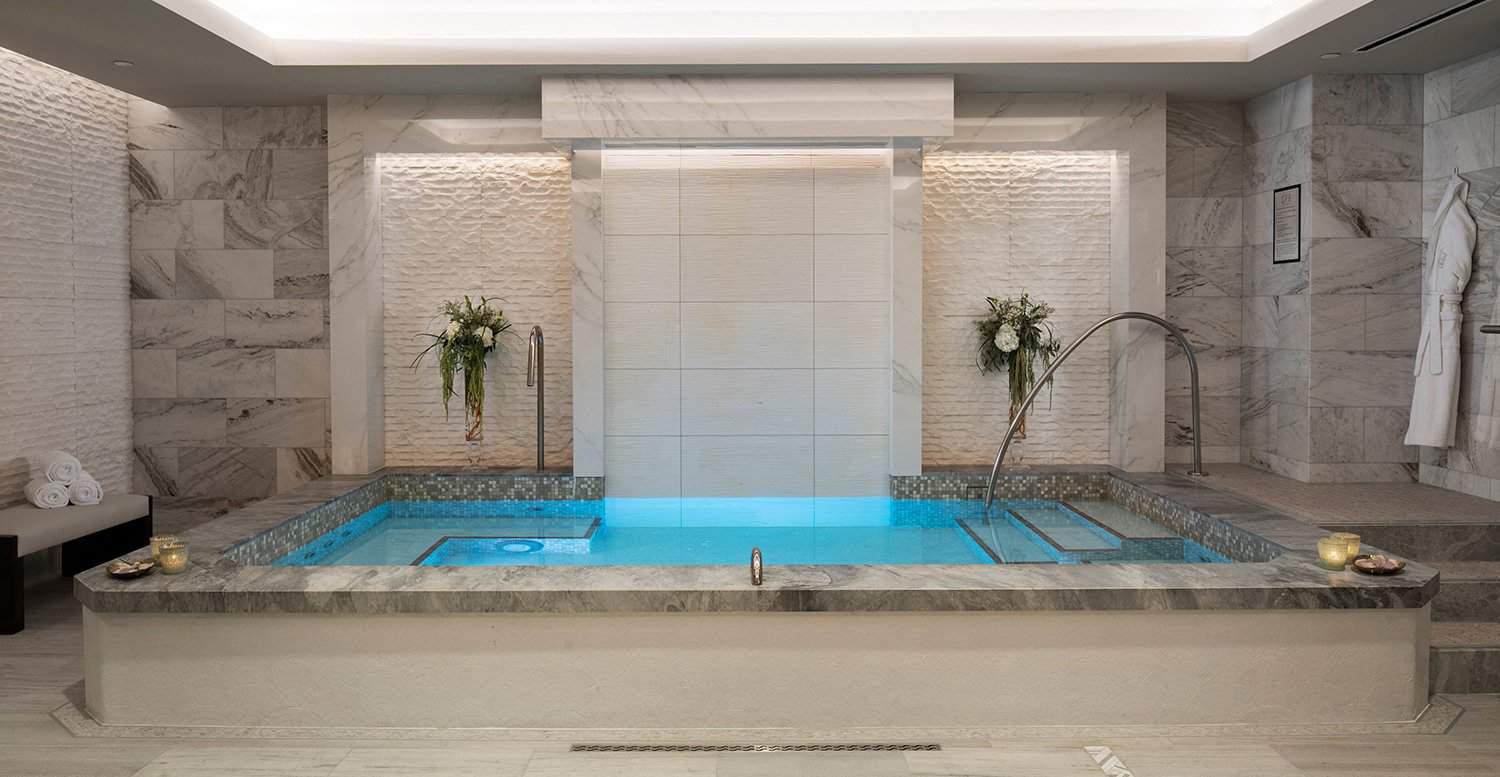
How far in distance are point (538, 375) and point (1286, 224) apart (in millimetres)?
4366

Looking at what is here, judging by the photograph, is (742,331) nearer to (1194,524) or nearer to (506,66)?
(506,66)

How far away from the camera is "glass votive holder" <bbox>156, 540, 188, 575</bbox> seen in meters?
3.81

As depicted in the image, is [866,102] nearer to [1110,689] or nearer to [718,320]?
[718,320]

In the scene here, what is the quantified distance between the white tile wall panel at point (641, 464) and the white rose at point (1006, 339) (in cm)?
198

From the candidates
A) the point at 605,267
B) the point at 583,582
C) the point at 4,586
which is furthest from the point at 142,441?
the point at 583,582

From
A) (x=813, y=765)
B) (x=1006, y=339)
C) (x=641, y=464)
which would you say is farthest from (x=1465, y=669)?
(x=641, y=464)

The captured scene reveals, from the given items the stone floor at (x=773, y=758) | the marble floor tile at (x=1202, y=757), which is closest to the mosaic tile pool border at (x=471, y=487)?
the stone floor at (x=773, y=758)

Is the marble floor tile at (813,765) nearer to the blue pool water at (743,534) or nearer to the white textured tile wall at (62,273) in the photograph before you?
the blue pool water at (743,534)

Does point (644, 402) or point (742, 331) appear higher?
point (742, 331)

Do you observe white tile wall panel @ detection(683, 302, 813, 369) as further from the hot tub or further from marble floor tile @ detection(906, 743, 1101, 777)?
marble floor tile @ detection(906, 743, 1101, 777)

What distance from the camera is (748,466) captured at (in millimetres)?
6891

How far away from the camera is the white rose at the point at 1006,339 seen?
6.59 metres

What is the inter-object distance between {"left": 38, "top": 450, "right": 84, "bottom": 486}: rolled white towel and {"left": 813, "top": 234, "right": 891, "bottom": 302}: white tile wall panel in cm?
409

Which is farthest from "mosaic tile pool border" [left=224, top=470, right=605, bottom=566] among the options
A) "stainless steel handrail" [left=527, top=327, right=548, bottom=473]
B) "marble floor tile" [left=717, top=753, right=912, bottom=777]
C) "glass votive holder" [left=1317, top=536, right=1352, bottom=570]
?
"glass votive holder" [left=1317, top=536, right=1352, bottom=570]
